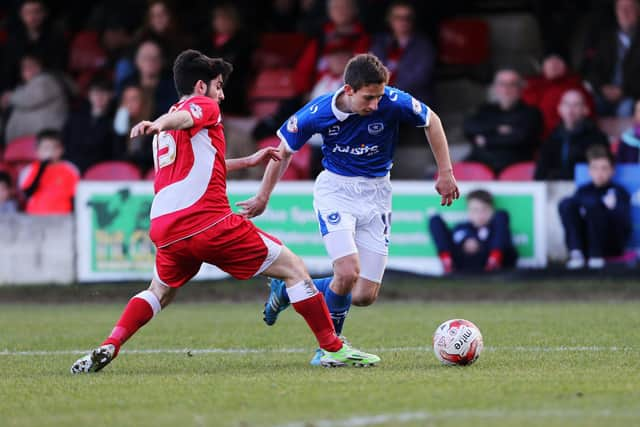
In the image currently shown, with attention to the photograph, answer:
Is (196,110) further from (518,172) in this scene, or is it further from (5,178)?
(5,178)

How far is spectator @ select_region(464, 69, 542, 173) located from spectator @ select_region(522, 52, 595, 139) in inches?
12.5

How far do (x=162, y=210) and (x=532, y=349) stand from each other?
2665 mm

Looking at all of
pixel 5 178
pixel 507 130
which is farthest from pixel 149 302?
pixel 5 178

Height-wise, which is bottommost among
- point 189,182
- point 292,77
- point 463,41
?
point 292,77

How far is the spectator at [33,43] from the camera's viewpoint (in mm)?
18141

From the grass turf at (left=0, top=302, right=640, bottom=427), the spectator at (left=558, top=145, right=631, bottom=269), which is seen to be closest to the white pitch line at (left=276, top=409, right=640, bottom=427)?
the grass turf at (left=0, top=302, right=640, bottom=427)

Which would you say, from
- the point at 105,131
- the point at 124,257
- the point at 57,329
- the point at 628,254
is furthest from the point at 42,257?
the point at 628,254

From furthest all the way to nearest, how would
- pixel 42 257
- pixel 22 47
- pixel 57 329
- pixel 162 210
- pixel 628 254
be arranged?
pixel 22 47 < pixel 42 257 < pixel 628 254 < pixel 57 329 < pixel 162 210

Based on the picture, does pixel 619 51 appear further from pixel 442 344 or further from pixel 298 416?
pixel 298 416

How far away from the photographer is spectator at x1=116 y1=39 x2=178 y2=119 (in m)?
16.2

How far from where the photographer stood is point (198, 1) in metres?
20.0

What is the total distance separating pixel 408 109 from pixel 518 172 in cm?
683

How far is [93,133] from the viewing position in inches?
639

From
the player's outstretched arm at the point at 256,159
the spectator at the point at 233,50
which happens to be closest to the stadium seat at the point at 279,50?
the spectator at the point at 233,50
